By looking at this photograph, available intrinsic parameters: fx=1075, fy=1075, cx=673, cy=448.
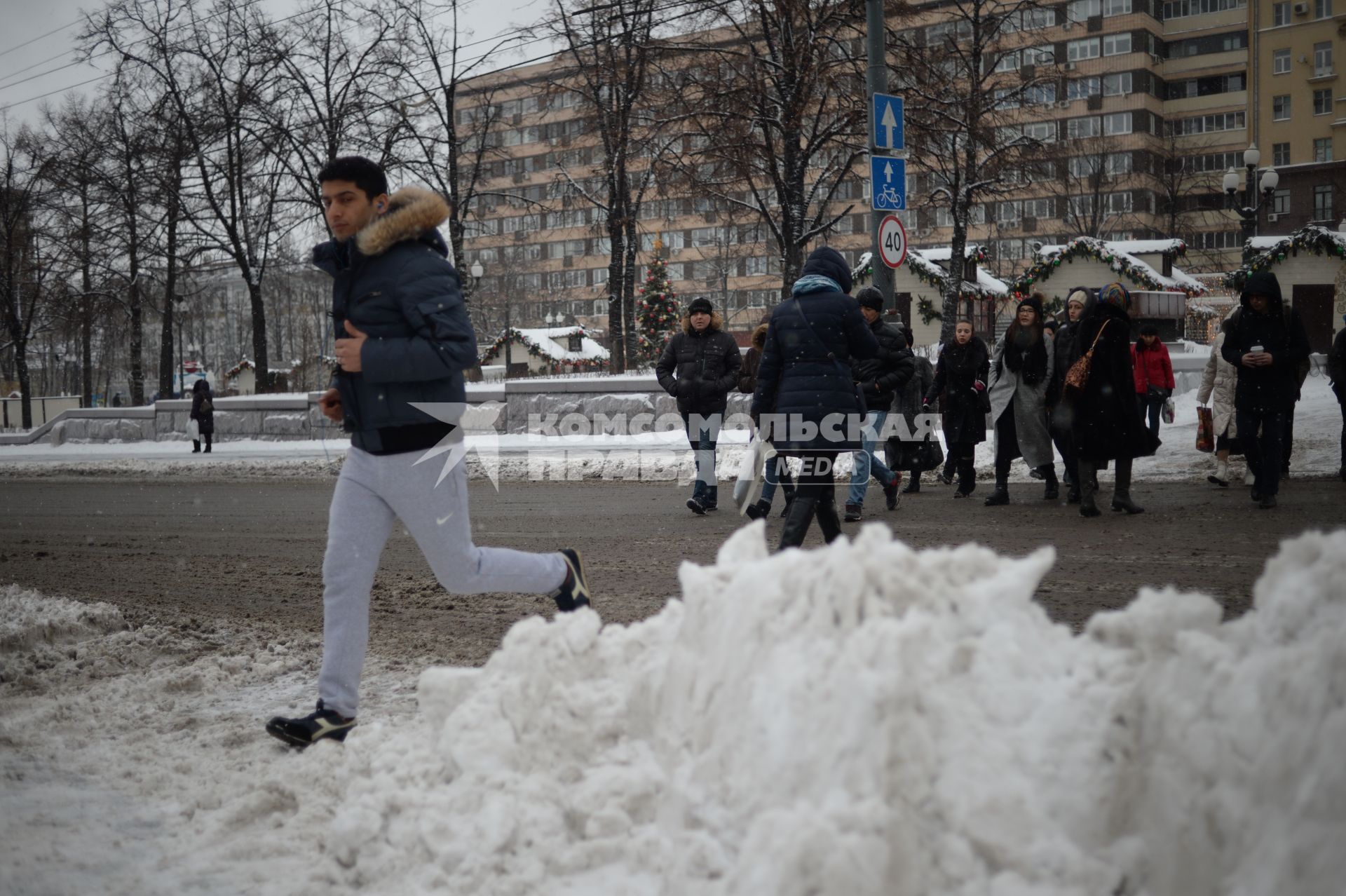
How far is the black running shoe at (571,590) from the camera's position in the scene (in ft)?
14.1

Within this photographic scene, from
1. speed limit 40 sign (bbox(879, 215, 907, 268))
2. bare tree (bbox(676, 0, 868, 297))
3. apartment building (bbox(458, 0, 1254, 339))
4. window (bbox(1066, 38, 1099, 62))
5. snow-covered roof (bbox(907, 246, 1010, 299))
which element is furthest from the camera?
window (bbox(1066, 38, 1099, 62))

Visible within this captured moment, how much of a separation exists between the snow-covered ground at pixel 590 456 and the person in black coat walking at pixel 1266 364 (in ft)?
10.3

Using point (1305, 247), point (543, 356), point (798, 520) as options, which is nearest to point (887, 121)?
point (798, 520)

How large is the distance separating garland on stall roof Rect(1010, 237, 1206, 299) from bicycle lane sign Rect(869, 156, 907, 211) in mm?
20009

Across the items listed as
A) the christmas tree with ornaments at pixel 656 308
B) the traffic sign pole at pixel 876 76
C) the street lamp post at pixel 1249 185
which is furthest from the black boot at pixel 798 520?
the christmas tree with ornaments at pixel 656 308

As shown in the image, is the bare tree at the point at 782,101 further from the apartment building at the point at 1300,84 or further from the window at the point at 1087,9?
the window at the point at 1087,9

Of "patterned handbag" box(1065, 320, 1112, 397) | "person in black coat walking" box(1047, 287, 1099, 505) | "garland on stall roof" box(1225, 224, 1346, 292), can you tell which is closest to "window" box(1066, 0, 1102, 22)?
"garland on stall roof" box(1225, 224, 1346, 292)

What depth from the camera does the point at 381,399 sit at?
380 cm

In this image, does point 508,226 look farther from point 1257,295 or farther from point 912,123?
point 1257,295

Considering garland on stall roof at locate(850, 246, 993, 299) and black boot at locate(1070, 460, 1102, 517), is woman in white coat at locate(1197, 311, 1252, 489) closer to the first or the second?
black boot at locate(1070, 460, 1102, 517)

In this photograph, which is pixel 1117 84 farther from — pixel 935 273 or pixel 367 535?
pixel 367 535

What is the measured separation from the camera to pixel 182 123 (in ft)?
110

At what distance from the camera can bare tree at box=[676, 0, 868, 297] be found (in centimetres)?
2056

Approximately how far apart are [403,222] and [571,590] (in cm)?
155
